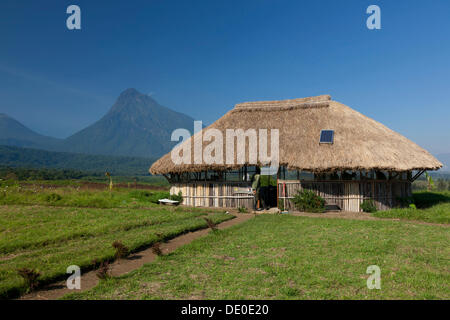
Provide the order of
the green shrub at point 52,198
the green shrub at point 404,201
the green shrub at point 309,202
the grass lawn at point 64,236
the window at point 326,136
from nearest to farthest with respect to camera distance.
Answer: the grass lawn at point 64,236, the green shrub at point 309,202, the green shrub at point 404,201, the window at point 326,136, the green shrub at point 52,198

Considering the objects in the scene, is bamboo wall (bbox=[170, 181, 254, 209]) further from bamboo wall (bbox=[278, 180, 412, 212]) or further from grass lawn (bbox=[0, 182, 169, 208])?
grass lawn (bbox=[0, 182, 169, 208])

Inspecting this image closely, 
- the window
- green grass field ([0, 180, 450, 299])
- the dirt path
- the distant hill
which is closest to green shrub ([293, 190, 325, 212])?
green grass field ([0, 180, 450, 299])

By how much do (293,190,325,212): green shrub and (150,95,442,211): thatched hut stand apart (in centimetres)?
36

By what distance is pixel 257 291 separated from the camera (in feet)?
16.3

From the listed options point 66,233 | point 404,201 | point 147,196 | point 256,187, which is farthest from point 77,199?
point 404,201

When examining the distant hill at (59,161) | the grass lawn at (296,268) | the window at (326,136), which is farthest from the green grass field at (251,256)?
the distant hill at (59,161)

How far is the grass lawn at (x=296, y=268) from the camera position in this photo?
16.2 ft

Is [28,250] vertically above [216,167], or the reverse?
[216,167]

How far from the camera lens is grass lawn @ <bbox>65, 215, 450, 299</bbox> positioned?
194 inches

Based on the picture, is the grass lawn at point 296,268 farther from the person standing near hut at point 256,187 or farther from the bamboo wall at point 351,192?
the person standing near hut at point 256,187

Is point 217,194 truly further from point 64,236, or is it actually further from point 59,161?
point 59,161
